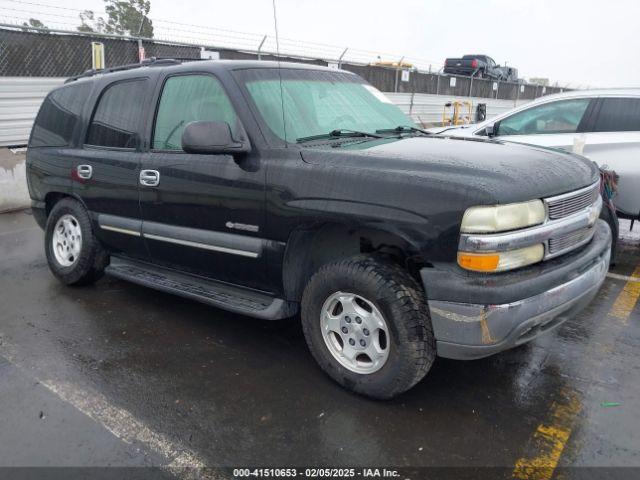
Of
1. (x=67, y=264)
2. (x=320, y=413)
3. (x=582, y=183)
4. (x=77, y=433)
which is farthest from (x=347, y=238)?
(x=67, y=264)

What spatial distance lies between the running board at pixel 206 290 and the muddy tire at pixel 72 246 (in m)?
0.23

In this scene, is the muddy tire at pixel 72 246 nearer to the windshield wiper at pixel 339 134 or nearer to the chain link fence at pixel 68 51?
the windshield wiper at pixel 339 134

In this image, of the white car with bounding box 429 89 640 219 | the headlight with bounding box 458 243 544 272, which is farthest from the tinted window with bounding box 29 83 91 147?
the headlight with bounding box 458 243 544 272

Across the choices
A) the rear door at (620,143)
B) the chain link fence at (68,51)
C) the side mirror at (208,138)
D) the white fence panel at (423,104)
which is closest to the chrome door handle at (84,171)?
the side mirror at (208,138)

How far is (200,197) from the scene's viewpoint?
3.56 m

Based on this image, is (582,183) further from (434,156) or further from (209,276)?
(209,276)

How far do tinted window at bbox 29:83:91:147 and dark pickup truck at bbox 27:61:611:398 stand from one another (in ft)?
0.30

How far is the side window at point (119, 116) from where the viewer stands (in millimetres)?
4074

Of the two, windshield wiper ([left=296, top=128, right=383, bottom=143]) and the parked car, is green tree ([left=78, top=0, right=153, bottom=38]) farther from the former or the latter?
the parked car

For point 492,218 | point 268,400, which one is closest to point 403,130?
point 492,218

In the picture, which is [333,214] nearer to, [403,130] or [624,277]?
[403,130]

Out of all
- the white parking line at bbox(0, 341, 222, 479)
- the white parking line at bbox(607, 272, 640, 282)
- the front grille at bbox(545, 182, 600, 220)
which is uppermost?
the front grille at bbox(545, 182, 600, 220)

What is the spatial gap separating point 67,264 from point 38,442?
7.87 feet

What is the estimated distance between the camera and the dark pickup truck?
2.61 metres
